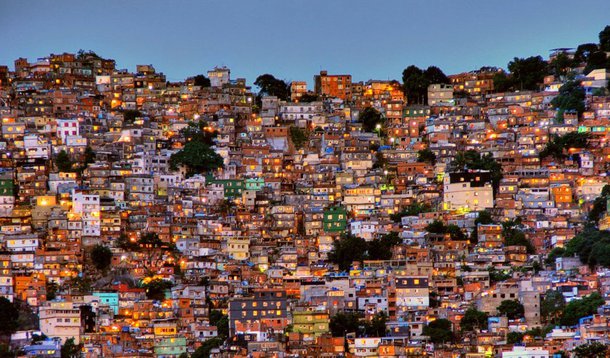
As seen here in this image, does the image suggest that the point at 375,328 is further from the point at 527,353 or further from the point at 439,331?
the point at 527,353

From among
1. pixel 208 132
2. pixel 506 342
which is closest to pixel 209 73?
pixel 208 132

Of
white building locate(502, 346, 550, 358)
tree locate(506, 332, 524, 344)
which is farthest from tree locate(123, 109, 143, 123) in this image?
white building locate(502, 346, 550, 358)

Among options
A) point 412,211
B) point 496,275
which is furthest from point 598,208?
point 412,211

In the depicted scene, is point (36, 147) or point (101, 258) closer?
point (101, 258)

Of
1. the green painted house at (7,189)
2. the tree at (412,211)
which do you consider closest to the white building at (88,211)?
the green painted house at (7,189)

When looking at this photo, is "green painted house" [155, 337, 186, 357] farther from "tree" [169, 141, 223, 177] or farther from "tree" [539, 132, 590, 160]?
"tree" [539, 132, 590, 160]
